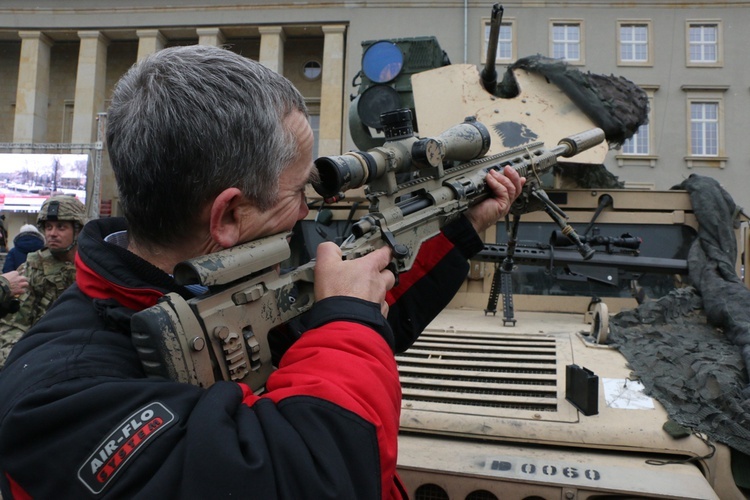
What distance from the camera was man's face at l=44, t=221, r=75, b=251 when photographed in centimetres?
425

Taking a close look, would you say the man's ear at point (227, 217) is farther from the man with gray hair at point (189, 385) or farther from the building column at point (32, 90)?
the building column at point (32, 90)

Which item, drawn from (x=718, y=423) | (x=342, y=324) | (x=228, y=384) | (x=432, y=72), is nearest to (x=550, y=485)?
(x=718, y=423)

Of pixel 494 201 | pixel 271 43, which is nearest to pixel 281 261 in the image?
pixel 494 201

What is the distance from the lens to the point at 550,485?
1.71 meters

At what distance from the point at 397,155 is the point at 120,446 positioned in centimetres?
104

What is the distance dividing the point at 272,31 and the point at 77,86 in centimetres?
749

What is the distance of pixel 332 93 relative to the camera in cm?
2020

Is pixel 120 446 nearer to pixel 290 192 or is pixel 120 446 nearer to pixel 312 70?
pixel 290 192

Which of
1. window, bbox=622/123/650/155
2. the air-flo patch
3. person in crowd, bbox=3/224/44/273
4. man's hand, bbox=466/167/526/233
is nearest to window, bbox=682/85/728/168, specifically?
window, bbox=622/123/650/155

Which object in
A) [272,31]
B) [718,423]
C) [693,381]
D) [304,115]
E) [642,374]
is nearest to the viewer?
[304,115]

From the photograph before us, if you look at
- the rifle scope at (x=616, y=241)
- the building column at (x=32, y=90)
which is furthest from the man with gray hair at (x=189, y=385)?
the building column at (x=32, y=90)

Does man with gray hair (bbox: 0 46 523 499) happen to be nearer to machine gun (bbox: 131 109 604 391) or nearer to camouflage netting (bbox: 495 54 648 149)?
machine gun (bbox: 131 109 604 391)

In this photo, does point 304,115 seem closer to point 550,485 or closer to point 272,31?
point 550,485

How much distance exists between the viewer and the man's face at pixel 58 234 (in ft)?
13.9
